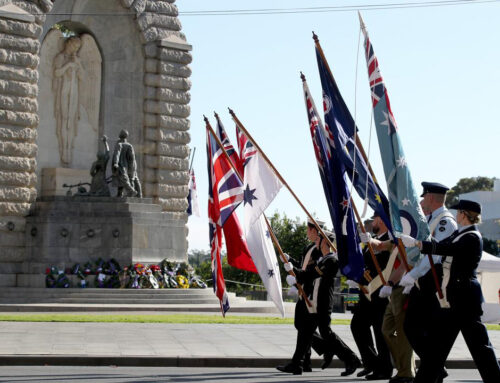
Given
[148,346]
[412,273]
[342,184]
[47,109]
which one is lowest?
[148,346]

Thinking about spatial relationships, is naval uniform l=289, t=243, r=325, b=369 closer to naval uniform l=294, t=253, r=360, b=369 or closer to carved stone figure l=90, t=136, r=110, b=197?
naval uniform l=294, t=253, r=360, b=369

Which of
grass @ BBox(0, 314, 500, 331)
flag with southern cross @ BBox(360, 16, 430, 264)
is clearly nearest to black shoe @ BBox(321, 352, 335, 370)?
flag with southern cross @ BBox(360, 16, 430, 264)

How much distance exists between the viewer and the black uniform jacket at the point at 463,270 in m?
10.3

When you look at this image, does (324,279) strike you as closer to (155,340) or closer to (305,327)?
(305,327)

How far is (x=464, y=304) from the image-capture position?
10352mm

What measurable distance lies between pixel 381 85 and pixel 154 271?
17.3 metres

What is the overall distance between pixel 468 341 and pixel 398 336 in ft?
7.30

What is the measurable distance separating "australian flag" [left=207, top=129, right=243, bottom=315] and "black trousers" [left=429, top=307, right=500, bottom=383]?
664cm

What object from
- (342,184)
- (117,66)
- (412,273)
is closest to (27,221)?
(117,66)

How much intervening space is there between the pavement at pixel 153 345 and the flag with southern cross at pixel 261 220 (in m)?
1.01

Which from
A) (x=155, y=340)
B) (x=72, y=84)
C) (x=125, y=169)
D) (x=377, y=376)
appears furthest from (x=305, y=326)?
(x=72, y=84)

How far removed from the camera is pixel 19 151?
30.0 meters

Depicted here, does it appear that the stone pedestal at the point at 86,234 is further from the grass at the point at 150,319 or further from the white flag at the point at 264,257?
the white flag at the point at 264,257

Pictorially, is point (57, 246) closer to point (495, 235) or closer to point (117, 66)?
point (117, 66)
